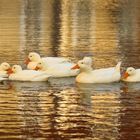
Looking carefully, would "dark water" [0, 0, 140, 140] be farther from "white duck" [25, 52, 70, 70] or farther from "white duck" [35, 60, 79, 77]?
"white duck" [25, 52, 70, 70]

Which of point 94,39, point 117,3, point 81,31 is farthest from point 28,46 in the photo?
point 117,3

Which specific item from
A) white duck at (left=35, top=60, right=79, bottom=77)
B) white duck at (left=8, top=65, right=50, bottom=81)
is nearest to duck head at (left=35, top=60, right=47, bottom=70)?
white duck at (left=35, top=60, right=79, bottom=77)

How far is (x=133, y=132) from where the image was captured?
22.8 feet

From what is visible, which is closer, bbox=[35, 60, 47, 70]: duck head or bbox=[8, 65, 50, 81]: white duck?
bbox=[8, 65, 50, 81]: white duck

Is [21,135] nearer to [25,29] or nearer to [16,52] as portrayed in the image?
[16,52]

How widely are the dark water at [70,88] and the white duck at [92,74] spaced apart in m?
0.08

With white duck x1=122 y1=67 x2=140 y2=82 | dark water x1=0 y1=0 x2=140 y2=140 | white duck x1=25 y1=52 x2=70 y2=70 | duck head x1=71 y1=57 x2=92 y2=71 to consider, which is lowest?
dark water x1=0 y1=0 x2=140 y2=140

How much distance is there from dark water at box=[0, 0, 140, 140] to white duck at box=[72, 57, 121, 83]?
8cm

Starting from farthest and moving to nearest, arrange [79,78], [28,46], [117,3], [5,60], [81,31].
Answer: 1. [117,3]
2. [81,31]
3. [28,46]
4. [5,60]
5. [79,78]

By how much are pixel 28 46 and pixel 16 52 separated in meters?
0.86

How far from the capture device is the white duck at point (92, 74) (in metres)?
9.18

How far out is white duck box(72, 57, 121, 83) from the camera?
9180 mm

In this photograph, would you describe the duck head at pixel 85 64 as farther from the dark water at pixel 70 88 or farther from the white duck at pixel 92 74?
the dark water at pixel 70 88

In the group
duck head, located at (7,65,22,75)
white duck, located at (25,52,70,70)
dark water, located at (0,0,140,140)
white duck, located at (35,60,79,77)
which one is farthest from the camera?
white duck, located at (25,52,70,70)
